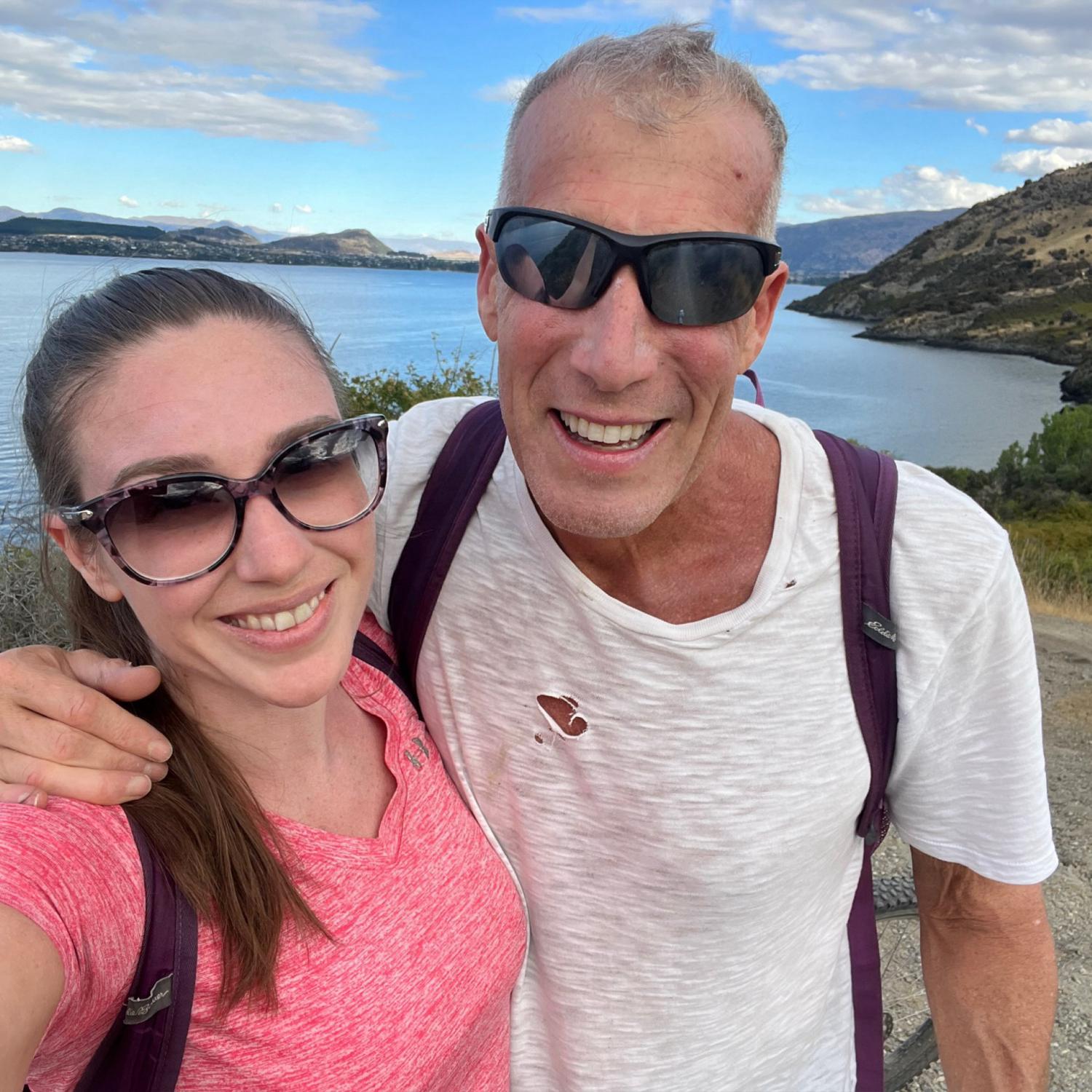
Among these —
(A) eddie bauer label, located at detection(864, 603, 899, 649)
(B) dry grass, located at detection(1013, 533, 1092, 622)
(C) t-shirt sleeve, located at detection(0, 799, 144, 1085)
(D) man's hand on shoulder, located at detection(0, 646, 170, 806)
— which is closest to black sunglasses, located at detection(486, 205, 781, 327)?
(A) eddie bauer label, located at detection(864, 603, 899, 649)

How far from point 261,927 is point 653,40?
68.3 inches

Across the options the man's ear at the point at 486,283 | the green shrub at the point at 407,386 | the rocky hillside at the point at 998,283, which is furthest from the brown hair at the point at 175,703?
the rocky hillside at the point at 998,283

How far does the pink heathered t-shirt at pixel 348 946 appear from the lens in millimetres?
1236

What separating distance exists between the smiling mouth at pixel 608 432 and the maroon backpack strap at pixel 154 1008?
1.04 meters

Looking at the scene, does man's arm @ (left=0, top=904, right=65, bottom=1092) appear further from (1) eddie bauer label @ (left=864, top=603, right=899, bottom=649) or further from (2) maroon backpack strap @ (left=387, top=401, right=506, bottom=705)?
(1) eddie bauer label @ (left=864, top=603, right=899, bottom=649)

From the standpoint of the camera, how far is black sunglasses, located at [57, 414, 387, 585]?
57.2 inches

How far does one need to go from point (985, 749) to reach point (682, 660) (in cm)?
62

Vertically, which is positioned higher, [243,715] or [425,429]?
[425,429]

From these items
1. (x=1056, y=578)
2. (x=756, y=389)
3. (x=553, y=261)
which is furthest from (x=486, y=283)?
(x=1056, y=578)

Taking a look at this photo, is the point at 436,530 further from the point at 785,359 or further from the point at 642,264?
the point at 785,359

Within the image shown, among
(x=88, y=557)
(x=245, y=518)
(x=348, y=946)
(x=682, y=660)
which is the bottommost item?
(x=348, y=946)

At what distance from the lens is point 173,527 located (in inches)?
57.7

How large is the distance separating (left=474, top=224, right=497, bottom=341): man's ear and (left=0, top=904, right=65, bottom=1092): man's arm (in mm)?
1320

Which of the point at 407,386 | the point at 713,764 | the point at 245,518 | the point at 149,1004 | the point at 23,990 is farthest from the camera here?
the point at 407,386
